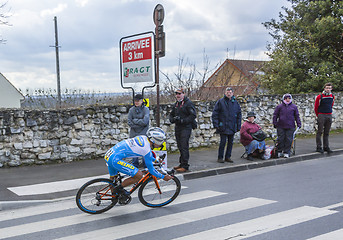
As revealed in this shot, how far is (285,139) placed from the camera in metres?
11.7

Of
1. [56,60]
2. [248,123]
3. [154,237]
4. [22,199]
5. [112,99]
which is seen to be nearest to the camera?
[154,237]

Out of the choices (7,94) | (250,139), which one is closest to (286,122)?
(250,139)

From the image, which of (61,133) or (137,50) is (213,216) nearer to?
(137,50)

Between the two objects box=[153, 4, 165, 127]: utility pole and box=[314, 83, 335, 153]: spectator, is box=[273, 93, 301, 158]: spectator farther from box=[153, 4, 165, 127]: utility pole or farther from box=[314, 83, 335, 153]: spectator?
box=[153, 4, 165, 127]: utility pole

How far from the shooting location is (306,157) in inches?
472

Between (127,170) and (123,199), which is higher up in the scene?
(127,170)

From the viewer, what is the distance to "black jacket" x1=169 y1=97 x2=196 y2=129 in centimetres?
942

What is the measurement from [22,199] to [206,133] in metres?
7.76

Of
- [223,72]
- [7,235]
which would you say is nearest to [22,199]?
[7,235]

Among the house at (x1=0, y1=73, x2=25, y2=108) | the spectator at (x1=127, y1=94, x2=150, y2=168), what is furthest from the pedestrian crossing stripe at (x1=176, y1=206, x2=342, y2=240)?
the house at (x1=0, y1=73, x2=25, y2=108)

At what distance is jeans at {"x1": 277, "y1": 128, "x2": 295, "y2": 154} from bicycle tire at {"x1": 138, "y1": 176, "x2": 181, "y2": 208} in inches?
224

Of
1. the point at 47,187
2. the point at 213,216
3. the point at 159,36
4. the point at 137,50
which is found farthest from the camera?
the point at 137,50

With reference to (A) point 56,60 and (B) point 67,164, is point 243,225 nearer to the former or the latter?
(B) point 67,164

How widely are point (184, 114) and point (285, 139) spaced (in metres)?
3.77
